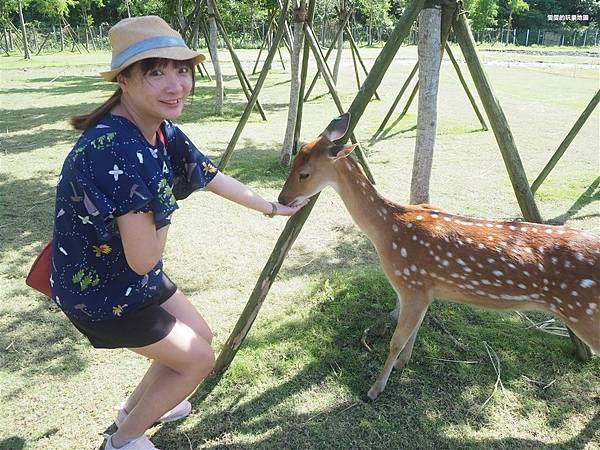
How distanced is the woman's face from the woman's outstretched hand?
1.05 meters

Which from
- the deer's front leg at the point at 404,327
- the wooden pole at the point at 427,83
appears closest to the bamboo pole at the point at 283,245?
the wooden pole at the point at 427,83

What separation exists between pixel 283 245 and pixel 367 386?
1024 millimetres

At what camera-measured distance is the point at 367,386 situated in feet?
10.4

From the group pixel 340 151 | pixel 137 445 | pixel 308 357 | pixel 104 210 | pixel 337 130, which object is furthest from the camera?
pixel 308 357

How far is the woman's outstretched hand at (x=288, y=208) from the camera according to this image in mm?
3080

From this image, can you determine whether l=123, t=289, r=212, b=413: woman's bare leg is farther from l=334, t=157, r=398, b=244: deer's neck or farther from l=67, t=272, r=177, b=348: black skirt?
l=334, t=157, r=398, b=244: deer's neck

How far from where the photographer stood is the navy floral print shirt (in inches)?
78.0

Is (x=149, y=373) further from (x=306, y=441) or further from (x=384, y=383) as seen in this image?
(x=384, y=383)

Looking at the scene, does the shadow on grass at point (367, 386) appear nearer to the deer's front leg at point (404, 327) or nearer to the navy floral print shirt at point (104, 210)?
the deer's front leg at point (404, 327)

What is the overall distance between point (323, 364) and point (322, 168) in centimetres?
128

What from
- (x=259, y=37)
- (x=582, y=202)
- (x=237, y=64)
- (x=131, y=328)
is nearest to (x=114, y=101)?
(x=131, y=328)

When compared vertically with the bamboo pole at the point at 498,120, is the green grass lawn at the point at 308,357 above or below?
below

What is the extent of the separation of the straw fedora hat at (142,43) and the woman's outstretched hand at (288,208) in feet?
3.76

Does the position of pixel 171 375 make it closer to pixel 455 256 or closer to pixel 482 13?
pixel 455 256
